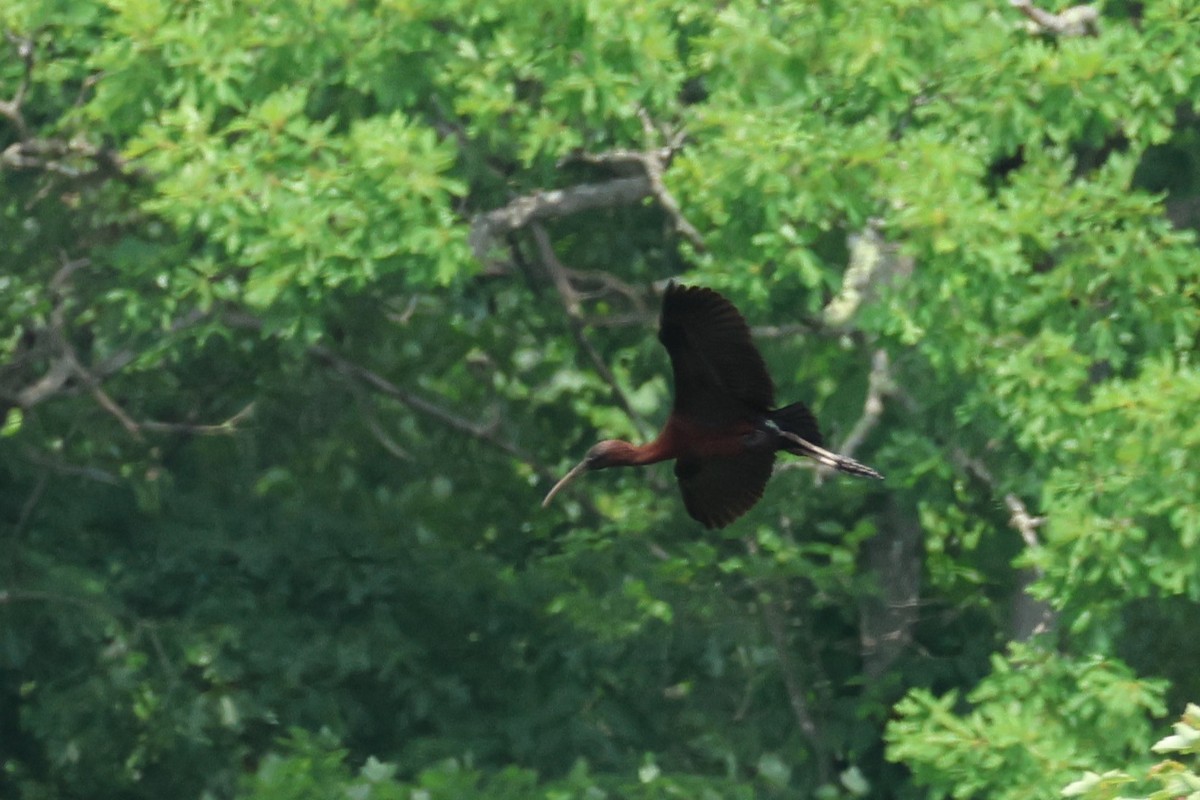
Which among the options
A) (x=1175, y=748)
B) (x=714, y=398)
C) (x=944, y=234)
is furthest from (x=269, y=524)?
(x=1175, y=748)

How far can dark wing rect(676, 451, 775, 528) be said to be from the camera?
25.0ft

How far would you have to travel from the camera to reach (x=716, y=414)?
710 cm

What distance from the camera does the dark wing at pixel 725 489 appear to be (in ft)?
25.0

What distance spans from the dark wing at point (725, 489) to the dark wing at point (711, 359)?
0.50 meters

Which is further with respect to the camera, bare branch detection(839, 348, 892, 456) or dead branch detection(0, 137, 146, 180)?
dead branch detection(0, 137, 146, 180)

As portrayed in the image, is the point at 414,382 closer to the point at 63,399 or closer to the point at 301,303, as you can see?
the point at 63,399

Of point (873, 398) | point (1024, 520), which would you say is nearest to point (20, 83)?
point (873, 398)

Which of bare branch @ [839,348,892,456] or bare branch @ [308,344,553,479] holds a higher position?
bare branch @ [839,348,892,456]

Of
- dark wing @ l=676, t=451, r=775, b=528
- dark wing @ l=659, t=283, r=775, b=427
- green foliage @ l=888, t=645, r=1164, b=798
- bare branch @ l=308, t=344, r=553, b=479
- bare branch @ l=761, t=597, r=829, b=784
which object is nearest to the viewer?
dark wing @ l=659, t=283, r=775, b=427

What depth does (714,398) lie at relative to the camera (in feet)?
23.1

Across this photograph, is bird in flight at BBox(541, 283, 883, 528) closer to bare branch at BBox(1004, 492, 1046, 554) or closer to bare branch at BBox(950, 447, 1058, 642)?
bare branch at BBox(950, 447, 1058, 642)

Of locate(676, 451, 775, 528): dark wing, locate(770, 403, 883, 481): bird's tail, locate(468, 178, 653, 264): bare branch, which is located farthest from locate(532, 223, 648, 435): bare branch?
locate(770, 403, 883, 481): bird's tail

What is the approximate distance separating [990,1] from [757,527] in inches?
108

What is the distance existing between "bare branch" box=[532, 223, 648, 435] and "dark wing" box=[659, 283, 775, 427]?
13.5 feet
